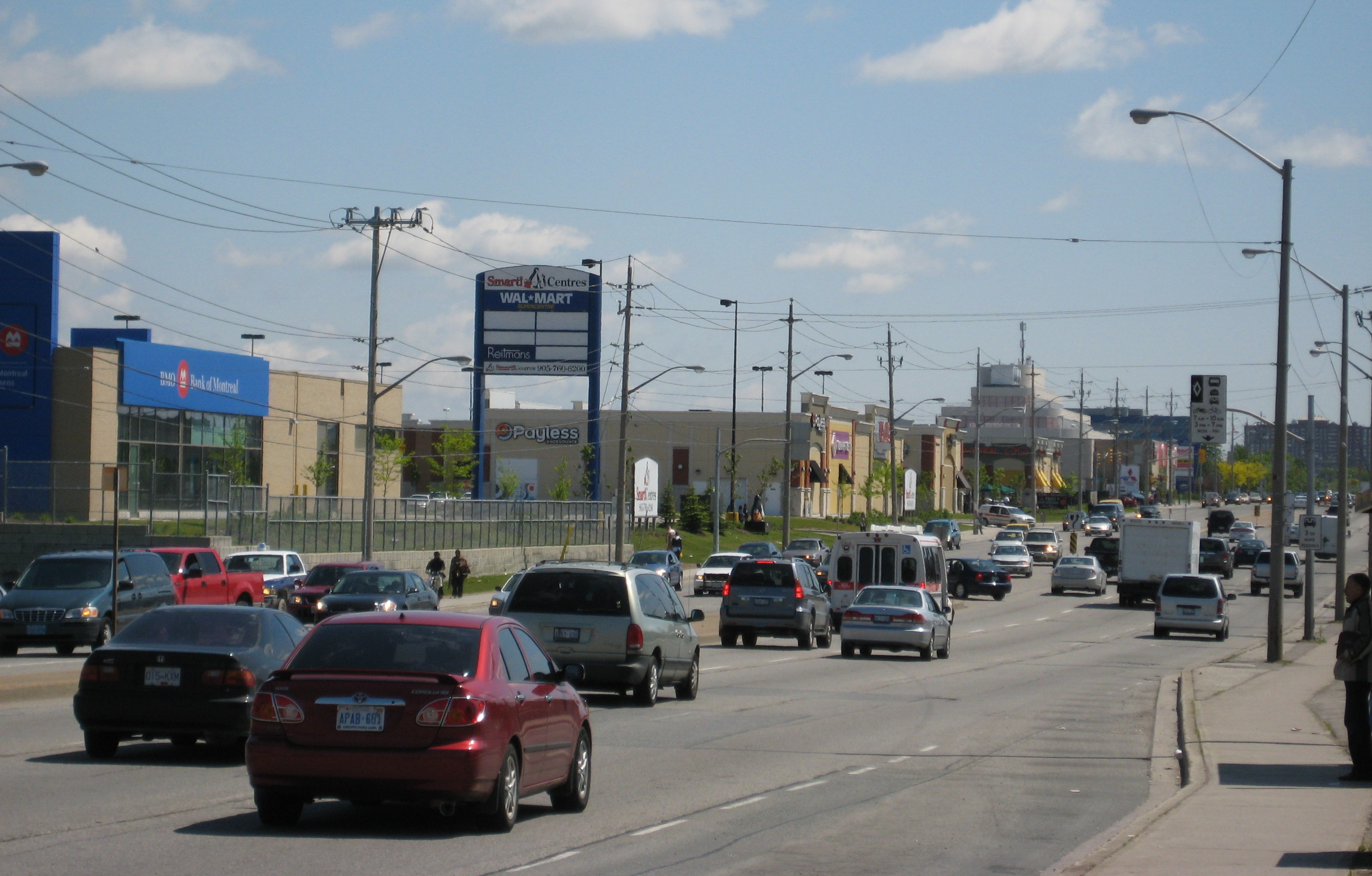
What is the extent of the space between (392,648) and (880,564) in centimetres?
2888

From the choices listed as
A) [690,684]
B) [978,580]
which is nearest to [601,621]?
[690,684]

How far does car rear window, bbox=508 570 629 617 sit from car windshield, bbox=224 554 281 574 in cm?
2060

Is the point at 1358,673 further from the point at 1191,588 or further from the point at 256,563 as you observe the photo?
the point at 256,563

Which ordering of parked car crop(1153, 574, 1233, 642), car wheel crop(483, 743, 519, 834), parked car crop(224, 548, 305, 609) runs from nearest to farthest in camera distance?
car wheel crop(483, 743, 519, 834), parked car crop(224, 548, 305, 609), parked car crop(1153, 574, 1233, 642)

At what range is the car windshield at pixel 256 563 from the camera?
3878 cm

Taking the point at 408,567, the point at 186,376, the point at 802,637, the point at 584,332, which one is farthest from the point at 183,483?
the point at 802,637

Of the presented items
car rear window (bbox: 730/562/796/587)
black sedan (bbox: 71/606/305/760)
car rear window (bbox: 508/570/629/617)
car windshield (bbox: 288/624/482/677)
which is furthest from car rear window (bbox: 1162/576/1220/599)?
car windshield (bbox: 288/624/482/677)

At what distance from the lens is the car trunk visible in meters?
9.46

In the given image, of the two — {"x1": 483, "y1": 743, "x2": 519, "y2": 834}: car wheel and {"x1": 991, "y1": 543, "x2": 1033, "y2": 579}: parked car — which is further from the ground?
{"x1": 483, "y1": 743, "x2": 519, "y2": 834}: car wheel

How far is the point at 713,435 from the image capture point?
379 ft

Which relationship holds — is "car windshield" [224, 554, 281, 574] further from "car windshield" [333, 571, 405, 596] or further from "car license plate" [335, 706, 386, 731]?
"car license plate" [335, 706, 386, 731]

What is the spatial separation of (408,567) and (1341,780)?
45.3m

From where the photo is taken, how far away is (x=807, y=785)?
43.9 feet

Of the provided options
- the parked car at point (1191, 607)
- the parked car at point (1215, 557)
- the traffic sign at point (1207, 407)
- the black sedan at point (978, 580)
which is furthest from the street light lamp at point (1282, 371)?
the parked car at point (1215, 557)
